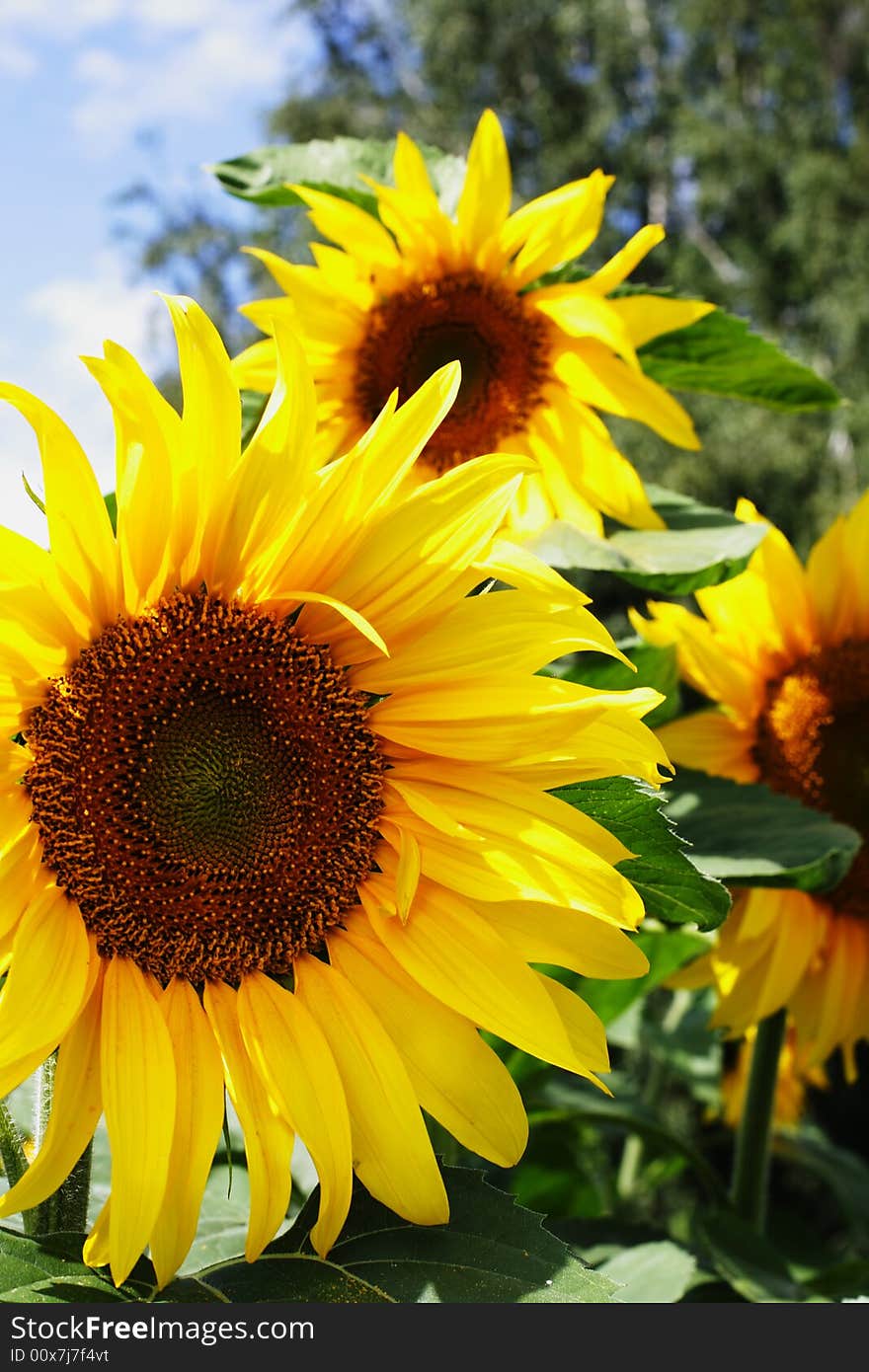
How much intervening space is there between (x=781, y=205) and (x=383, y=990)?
15.0 m

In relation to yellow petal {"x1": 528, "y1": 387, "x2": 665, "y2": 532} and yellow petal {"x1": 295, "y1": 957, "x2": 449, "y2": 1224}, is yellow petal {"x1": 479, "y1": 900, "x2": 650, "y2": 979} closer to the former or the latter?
yellow petal {"x1": 295, "y1": 957, "x2": 449, "y2": 1224}

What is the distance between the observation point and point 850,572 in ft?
4.31

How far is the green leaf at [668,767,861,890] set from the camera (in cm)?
96

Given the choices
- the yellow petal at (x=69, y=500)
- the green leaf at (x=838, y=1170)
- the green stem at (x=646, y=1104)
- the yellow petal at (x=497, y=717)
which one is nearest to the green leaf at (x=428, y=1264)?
the yellow petal at (x=497, y=717)

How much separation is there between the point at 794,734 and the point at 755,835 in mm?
304

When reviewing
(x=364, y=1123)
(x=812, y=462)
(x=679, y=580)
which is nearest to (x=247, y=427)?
(x=679, y=580)

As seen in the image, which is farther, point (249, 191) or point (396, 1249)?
point (249, 191)

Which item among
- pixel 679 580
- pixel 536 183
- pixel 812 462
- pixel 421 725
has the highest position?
pixel 536 183

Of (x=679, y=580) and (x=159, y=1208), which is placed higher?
(x=679, y=580)

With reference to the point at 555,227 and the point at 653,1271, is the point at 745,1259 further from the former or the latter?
the point at 555,227

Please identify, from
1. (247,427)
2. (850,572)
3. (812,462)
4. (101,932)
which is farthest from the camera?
(812,462)

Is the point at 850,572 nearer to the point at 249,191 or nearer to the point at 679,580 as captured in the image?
the point at 679,580

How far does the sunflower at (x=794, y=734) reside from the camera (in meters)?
1.24

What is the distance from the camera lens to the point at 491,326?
4.10ft
